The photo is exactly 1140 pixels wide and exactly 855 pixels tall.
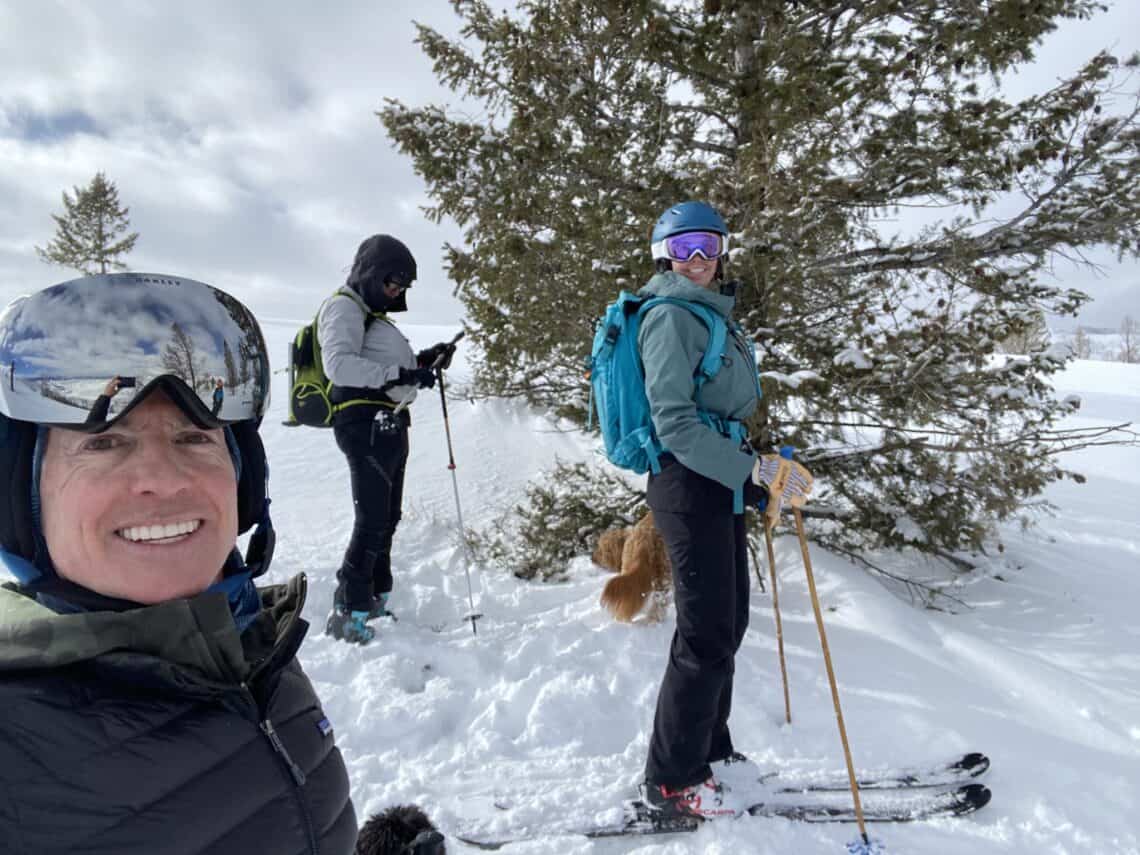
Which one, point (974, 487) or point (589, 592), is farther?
point (589, 592)

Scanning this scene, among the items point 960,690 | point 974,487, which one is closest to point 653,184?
point 974,487

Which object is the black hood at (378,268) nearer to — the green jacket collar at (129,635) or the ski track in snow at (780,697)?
the ski track in snow at (780,697)

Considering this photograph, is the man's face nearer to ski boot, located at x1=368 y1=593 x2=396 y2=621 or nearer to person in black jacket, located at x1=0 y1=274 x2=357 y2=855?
person in black jacket, located at x1=0 y1=274 x2=357 y2=855

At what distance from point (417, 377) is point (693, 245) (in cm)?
223

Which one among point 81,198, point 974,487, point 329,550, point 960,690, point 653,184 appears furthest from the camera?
point 81,198

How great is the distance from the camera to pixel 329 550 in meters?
6.45

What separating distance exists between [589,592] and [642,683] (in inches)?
54.6

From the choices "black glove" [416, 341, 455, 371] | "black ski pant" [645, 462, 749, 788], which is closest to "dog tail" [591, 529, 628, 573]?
"black glove" [416, 341, 455, 371]

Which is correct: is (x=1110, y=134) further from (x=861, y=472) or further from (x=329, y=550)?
(x=329, y=550)

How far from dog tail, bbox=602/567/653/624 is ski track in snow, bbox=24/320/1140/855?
132 mm

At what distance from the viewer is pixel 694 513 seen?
8.45 feet

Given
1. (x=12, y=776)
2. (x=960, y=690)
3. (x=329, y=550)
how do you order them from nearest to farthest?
(x=12, y=776) < (x=960, y=690) < (x=329, y=550)

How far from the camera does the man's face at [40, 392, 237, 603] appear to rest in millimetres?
1125

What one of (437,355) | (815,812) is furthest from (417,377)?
(815,812)
